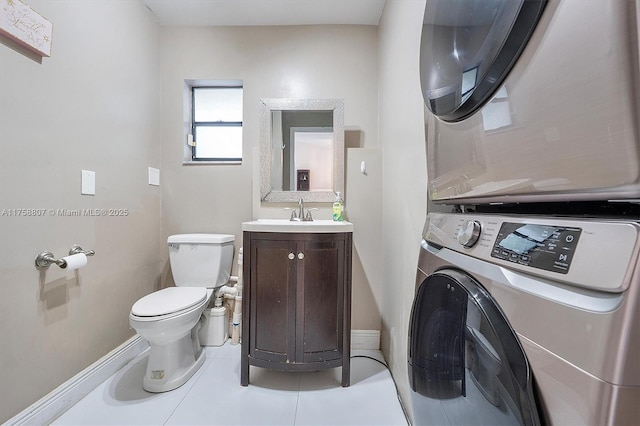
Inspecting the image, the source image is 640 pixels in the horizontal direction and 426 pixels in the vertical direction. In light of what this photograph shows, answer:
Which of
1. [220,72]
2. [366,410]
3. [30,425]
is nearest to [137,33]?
[220,72]

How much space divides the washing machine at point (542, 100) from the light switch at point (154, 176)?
1986 millimetres

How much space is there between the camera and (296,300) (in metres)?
1.37

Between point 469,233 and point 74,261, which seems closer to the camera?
point 469,233

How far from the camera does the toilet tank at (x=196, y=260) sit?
1.80 metres

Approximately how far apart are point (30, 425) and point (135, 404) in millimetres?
366

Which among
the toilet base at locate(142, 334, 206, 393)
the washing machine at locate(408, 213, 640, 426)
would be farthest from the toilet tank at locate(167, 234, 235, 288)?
the washing machine at locate(408, 213, 640, 426)

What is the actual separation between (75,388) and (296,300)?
3.81 feet

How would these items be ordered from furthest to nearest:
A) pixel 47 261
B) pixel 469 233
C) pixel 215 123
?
pixel 215 123 < pixel 47 261 < pixel 469 233

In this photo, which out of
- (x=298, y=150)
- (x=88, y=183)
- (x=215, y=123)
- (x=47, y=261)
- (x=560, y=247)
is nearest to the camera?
(x=560, y=247)

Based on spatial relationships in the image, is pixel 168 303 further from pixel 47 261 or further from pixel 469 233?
pixel 469 233

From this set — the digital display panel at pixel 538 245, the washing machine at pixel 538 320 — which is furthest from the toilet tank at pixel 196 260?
the digital display panel at pixel 538 245

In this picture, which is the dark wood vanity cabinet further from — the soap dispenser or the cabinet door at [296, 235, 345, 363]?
the soap dispenser

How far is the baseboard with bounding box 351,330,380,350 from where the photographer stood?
6.05 feet

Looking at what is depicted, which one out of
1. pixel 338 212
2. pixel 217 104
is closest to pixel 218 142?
pixel 217 104
